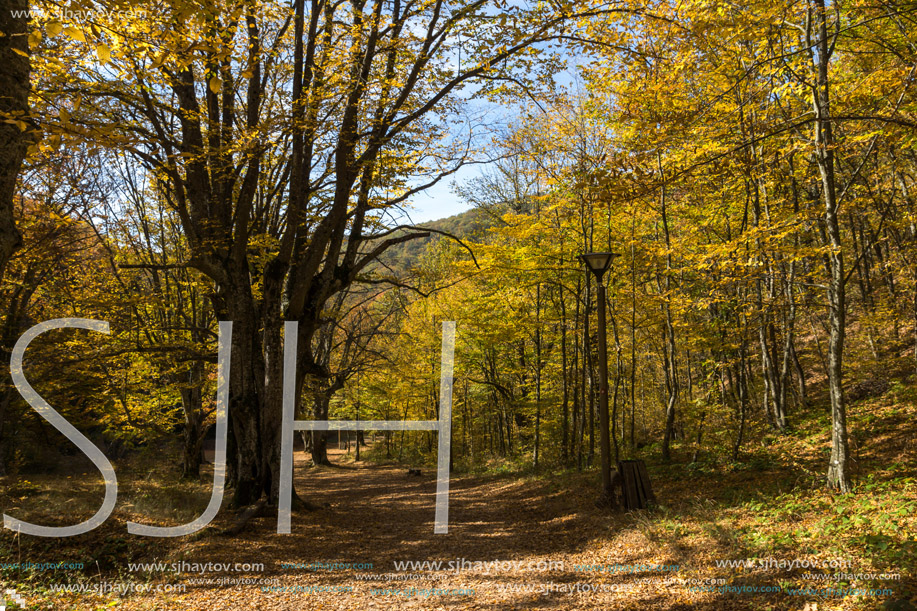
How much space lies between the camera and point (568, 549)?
6.77 meters

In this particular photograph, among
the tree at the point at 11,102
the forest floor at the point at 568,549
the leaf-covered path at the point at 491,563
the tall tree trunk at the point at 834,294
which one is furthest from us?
the tall tree trunk at the point at 834,294

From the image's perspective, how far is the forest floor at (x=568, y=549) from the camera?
4320mm

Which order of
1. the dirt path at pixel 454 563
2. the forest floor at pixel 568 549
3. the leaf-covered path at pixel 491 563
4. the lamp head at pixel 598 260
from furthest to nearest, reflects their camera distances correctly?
the lamp head at pixel 598 260
the dirt path at pixel 454 563
the leaf-covered path at pixel 491 563
the forest floor at pixel 568 549

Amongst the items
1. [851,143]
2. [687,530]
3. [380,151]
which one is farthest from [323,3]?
[687,530]

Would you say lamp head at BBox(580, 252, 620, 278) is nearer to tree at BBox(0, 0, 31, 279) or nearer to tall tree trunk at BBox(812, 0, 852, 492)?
tall tree trunk at BBox(812, 0, 852, 492)

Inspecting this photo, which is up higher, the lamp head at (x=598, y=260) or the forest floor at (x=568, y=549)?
the lamp head at (x=598, y=260)

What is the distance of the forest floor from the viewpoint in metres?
4.32

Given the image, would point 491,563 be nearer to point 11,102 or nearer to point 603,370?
point 603,370

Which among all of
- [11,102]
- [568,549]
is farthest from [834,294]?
[11,102]

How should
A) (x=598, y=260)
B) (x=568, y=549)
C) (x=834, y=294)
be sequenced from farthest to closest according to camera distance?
(x=598, y=260)
(x=568, y=549)
(x=834, y=294)

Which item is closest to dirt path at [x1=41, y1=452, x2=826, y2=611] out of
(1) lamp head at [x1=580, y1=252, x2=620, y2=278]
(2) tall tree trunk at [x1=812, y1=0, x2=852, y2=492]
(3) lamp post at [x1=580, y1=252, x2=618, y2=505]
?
(3) lamp post at [x1=580, y1=252, x2=618, y2=505]

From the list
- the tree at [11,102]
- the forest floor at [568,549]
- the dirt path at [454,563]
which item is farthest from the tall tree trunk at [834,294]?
the tree at [11,102]

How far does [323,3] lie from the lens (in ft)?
27.2

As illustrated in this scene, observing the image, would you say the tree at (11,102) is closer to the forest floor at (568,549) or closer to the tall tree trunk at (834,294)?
the forest floor at (568,549)
